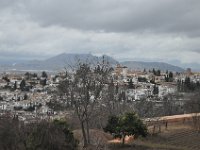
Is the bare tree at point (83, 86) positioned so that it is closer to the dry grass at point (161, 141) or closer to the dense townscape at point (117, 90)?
the dry grass at point (161, 141)

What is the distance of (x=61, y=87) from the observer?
36438 mm

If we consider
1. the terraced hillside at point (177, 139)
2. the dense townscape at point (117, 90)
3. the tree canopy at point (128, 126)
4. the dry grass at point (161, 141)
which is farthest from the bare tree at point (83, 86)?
the dense townscape at point (117, 90)

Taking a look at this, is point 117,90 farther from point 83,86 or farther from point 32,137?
point 32,137

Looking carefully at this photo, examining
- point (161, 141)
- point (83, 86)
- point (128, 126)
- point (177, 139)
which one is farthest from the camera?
point (83, 86)

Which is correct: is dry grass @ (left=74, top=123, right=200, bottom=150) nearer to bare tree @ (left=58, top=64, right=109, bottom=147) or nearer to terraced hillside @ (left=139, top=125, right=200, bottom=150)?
terraced hillside @ (left=139, top=125, right=200, bottom=150)

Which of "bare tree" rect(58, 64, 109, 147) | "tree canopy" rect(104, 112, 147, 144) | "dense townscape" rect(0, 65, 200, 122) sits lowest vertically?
"dense townscape" rect(0, 65, 200, 122)

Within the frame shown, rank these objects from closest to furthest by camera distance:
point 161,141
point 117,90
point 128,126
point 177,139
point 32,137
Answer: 1. point 32,137
2. point 128,126
3. point 161,141
4. point 177,139
5. point 117,90

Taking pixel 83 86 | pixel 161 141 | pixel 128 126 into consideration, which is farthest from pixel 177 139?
pixel 83 86

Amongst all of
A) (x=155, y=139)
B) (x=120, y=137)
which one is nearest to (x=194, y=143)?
(x=155, y=139)

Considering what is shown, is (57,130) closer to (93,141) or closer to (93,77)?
(93,141)

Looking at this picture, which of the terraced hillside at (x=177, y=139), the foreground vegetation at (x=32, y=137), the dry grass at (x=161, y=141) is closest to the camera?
the foreground vegetation at (x=32, y=137)

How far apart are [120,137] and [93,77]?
24.2 ft

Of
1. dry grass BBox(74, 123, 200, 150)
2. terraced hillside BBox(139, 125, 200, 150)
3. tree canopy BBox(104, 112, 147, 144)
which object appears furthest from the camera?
terraced hillside BBox(139, 125, 200, 150)

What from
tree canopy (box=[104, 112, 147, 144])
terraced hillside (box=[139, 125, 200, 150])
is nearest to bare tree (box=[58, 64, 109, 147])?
tree canopy (box=[104, 112, 147, 144])
